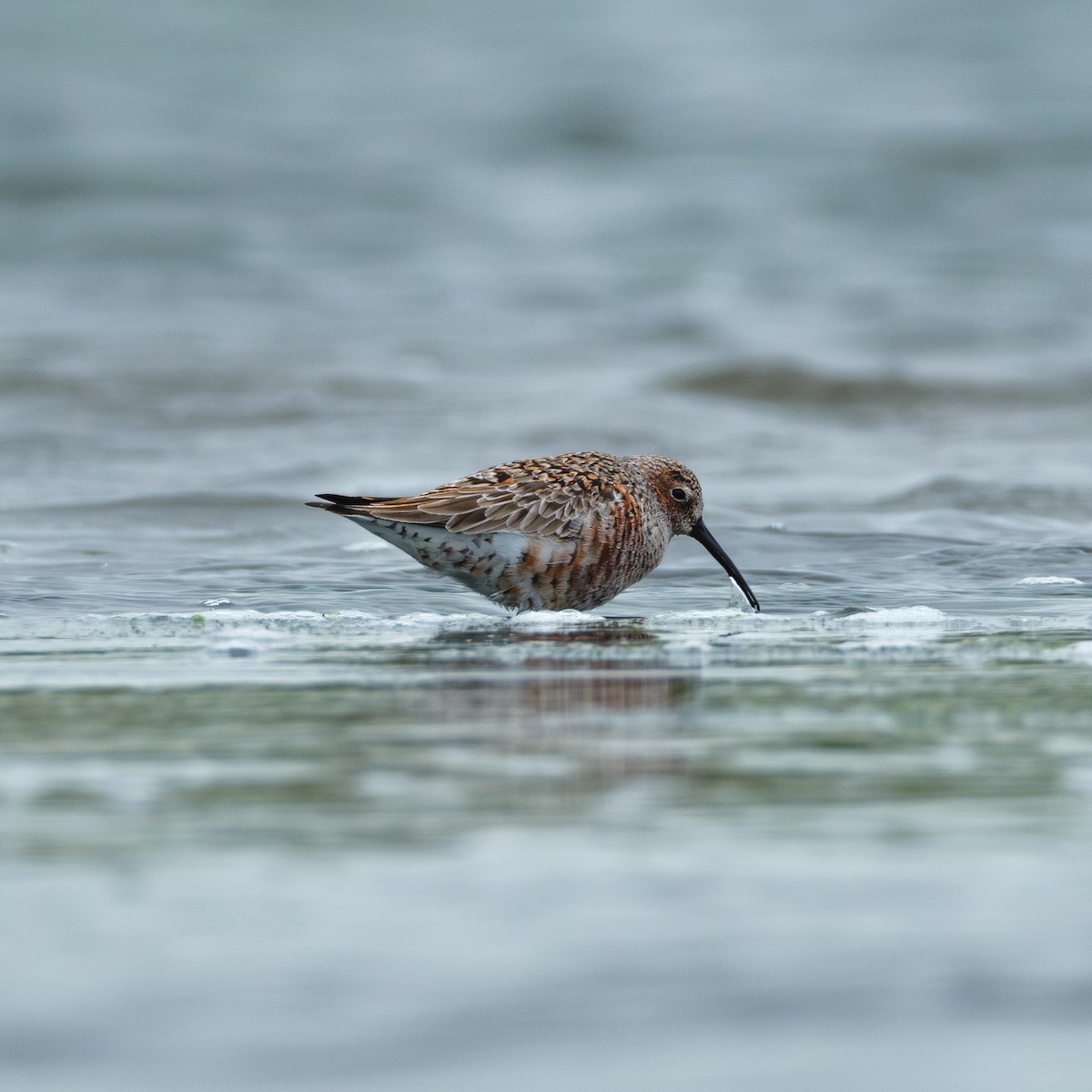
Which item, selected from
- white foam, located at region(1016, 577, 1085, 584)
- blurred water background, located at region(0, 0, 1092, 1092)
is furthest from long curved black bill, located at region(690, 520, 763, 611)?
white foam, located at region(1016, 577, 1085, 584)

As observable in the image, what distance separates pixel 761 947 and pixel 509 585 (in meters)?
3.74

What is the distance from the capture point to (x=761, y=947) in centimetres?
219

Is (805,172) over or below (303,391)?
over

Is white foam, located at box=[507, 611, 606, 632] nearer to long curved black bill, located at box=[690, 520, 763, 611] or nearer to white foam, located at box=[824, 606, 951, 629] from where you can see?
long curved black bill, located at box=[690, 520, 763, 611]

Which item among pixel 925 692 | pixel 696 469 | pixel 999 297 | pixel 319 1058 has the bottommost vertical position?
pixel 319 1058

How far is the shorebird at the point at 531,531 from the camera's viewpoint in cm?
569

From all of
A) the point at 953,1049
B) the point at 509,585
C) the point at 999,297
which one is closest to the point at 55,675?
the point at 509,585

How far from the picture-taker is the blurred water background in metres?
1.99

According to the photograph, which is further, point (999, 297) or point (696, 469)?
point (999, 297)

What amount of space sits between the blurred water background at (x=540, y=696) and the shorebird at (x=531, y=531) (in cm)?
16

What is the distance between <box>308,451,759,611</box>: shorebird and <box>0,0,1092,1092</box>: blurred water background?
0.16 m

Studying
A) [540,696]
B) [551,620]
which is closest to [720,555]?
[551,620]

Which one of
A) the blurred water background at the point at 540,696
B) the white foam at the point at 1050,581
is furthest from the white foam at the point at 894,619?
the white foam at the point at 1050,581

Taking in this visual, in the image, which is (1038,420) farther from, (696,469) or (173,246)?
(173,246)
